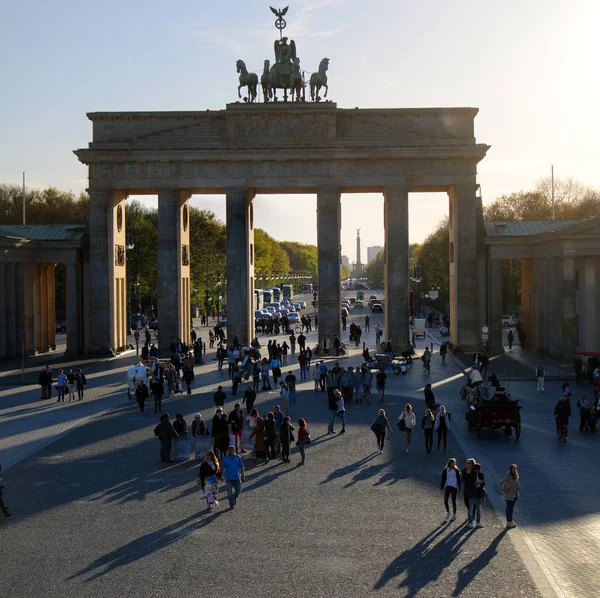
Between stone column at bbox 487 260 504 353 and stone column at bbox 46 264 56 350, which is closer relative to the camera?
stone column at bbox 487 260 504 353

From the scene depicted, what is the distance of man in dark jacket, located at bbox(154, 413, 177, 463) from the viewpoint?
22.4 meters

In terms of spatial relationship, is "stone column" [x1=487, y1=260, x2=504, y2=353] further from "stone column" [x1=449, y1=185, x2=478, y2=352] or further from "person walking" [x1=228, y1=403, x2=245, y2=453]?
"person walking" [x1=228, y1=403, x2=245, y2=453]

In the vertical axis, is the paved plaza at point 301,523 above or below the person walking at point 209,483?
below

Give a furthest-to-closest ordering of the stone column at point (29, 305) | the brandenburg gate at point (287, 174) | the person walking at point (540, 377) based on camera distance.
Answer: the stone column at point (29, 305), the brandenburg gate at point (287, 174), the person walking at point (540, 377)

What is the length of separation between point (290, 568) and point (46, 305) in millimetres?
47490

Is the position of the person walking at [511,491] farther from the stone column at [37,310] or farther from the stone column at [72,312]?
the stone column at [37,310]

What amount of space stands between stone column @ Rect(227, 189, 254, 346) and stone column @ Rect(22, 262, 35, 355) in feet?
43.8

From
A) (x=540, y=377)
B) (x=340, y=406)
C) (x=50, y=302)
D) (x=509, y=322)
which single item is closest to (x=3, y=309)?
(x=50, y=302)

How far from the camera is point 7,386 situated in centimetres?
4012

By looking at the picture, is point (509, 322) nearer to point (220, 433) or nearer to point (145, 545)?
point (220, 433)

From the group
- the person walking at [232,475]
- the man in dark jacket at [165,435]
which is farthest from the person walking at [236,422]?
the person walking at [232,475]

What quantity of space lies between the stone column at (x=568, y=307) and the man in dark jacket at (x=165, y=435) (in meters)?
28.7

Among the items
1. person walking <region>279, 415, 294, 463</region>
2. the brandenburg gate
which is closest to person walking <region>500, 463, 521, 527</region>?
person walking <region>279, 415, 294, 463</region>

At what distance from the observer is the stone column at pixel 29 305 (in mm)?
53094
